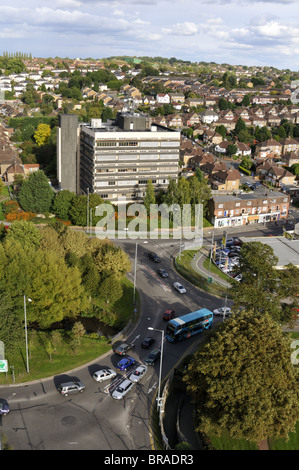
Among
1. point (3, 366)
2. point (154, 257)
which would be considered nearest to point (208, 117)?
point (154, 257)

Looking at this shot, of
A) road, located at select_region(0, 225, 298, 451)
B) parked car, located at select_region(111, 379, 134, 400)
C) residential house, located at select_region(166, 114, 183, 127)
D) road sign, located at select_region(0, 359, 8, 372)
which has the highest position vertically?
residential house, located at select_region(166, 114, 183, 127)

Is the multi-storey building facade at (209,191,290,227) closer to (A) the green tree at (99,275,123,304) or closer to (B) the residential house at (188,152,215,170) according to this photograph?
(B) the residential house at (188,152,215,170)

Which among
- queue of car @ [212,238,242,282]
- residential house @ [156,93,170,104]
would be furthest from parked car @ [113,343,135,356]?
residential house @ [156,93,170,104]

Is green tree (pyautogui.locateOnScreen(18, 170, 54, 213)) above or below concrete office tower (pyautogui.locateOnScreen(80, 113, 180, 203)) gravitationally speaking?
below

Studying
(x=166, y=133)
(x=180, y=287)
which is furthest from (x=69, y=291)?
(x=166, y=133)

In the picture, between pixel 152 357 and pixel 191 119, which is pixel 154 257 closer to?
pixel 152 357

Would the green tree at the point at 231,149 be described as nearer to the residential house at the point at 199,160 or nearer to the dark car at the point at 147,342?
the residential house at the point at 199,160
